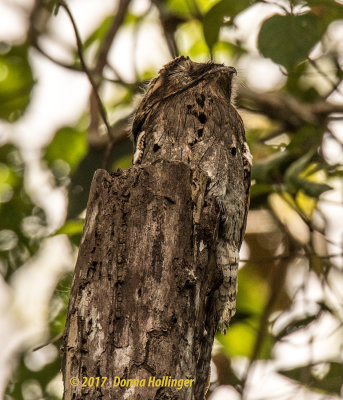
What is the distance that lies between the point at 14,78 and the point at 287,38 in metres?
4.08

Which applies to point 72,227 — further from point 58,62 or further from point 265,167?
point 58,62

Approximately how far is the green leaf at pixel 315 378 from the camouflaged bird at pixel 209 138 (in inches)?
59.2

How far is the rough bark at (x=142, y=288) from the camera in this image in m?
2.50

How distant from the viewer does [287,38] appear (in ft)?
13.3

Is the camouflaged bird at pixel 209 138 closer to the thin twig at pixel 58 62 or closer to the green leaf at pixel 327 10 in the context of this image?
the green leaf at pixel 327 10

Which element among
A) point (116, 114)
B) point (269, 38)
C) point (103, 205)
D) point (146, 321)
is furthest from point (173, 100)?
point (116, 114)

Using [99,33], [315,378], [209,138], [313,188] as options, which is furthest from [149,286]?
[99,33]

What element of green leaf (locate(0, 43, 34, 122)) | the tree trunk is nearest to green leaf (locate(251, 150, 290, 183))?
the tree trunk

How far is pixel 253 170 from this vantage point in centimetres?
446

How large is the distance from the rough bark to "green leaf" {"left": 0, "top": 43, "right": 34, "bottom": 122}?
4.55 meters

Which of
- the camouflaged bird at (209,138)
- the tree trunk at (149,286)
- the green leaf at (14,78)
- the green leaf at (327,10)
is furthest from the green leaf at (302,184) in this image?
the green leaf at (14,78)

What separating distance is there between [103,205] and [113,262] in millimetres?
290

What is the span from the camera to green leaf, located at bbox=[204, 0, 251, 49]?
4.16 meters

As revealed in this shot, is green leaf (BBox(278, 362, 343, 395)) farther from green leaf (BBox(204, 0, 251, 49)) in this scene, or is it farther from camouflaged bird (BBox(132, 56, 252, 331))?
green leaf (BBox(204, 0, 251, 49))
